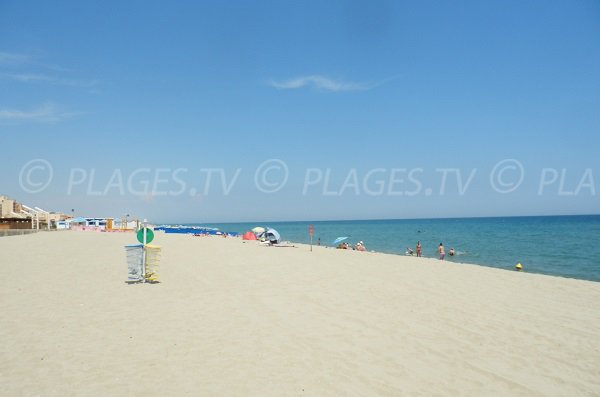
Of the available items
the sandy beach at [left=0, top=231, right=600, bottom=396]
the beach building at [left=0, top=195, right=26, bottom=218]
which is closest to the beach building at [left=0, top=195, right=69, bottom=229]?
the beach building at [left=0, top=195, right=26, bottom=218]

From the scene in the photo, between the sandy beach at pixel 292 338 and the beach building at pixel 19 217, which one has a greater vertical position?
the beach building at pixel 19 217

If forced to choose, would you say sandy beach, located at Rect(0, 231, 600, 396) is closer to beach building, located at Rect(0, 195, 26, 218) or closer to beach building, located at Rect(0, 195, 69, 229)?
beach building, located at Rect(0, 195, 69, 229)

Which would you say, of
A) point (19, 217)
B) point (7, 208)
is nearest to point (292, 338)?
point (19, 217)

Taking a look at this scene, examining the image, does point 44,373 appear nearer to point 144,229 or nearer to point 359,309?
point 359,309

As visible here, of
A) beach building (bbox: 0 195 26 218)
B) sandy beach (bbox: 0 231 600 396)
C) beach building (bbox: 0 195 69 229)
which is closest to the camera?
sandy beach (bbox: 0 231 600 396)

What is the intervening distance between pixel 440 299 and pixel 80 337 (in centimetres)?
838

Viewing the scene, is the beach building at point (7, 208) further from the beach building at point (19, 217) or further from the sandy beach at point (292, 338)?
the sandy beach at point (292, 338)

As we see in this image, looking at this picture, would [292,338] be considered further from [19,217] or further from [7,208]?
[7,208]

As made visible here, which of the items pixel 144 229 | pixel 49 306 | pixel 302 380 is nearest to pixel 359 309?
pixel 302 380

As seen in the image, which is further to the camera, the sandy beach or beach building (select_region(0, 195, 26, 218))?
beach building (select_region(0, 195, 26, 218))

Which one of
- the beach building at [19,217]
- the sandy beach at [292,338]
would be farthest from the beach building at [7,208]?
the sandy beach at [292,338]

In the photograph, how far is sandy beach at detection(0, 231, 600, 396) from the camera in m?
4.85

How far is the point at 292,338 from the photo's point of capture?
6.59m

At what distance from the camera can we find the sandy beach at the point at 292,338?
15.9 feet
